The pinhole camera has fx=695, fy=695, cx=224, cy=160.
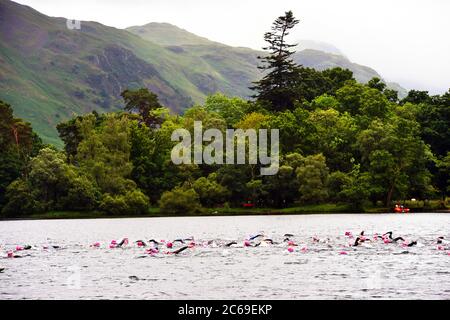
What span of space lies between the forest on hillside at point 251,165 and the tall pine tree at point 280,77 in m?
0.83

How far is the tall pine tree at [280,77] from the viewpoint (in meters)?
168

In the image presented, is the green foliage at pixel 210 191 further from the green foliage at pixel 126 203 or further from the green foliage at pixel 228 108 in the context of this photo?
the green foliage at pixel 228 108

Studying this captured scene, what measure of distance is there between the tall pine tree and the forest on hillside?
2.74 ft

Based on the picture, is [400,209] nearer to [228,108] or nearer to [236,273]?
[228,108]

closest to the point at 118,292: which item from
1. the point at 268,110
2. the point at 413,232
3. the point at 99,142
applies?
the point at 413,232

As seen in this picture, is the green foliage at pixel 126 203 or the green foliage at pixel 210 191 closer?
the green foliage at pixel 210 191

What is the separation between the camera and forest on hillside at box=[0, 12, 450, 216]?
132 metres

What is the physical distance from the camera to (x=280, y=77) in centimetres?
17200

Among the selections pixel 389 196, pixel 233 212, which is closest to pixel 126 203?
pixel 233 212

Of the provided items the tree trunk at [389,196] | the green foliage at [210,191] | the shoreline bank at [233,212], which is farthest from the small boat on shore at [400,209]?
the green foliage at [210,191]

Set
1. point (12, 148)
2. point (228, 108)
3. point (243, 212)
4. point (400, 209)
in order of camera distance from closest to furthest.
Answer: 1. point (400, 209)
2. point (243, 212)
3. point (12, 148)
4. point (228, 108)

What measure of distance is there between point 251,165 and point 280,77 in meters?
41.4

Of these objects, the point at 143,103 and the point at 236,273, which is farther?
the point at 143,103
